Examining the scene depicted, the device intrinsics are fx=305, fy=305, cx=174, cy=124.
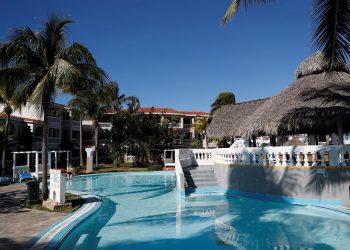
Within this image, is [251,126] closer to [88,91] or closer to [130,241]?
[88,91]

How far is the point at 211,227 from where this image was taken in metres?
10.0

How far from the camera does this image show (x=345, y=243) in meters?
7.82

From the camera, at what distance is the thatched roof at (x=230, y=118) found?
20.2 metres

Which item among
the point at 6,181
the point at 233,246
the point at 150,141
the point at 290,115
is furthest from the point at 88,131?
the point at 233,246

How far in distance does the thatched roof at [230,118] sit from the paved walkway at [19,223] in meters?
12.1

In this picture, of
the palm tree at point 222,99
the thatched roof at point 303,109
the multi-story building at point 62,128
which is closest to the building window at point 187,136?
the multi-story building at point 62,128

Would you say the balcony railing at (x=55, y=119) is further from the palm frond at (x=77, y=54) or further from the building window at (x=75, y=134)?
the palm frond at (x=77, y=54)

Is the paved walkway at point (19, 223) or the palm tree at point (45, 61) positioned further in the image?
the palm tree at point (45, 61)

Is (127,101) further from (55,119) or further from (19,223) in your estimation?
(19,223)

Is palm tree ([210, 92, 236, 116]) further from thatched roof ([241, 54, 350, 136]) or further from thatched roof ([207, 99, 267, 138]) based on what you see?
thatched roof ([241, 54, 350, 136])

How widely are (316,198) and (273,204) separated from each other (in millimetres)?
1832

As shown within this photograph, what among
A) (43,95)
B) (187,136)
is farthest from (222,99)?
(43,95)

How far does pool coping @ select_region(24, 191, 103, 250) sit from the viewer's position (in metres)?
7.47

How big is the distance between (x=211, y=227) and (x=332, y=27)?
7022 mm
